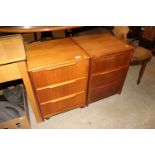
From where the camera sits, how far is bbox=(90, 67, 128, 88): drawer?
1329mm

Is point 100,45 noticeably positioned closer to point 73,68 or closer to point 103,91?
point 73,68

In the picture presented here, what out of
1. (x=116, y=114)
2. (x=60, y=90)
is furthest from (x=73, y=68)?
(x=116, y=114)

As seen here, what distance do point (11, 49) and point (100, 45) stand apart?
736 millimetres

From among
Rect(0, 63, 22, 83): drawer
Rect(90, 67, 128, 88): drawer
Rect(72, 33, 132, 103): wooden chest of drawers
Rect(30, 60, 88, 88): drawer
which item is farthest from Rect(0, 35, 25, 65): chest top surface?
Rect(90, 67, 128, 88): drawer

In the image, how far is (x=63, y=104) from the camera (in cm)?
138

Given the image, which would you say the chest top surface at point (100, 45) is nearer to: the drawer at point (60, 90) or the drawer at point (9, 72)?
the drawer at point (60, 90)

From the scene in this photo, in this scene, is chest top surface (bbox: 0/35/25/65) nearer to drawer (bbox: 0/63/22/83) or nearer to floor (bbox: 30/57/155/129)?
drawer (bbox: 0/63/22/83)

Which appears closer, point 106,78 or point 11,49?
point 11,49

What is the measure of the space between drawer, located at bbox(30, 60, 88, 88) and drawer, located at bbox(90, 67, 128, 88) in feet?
0.58
